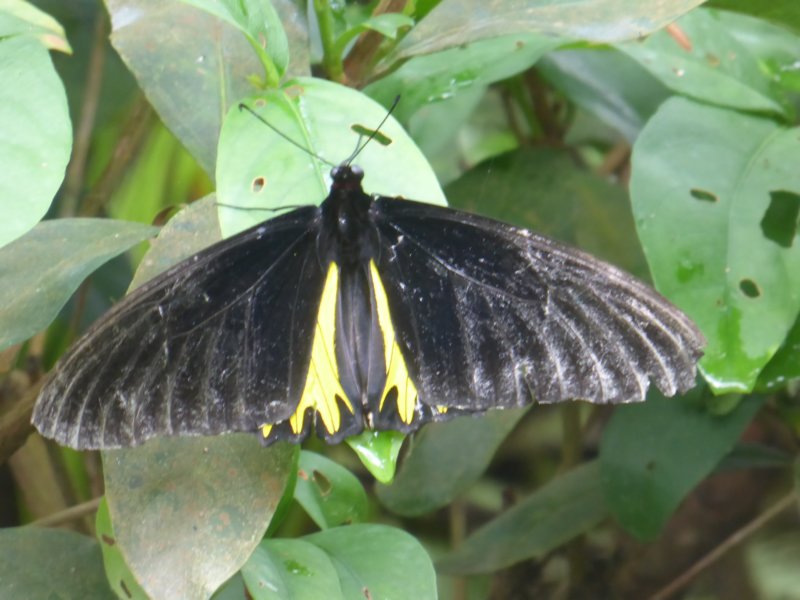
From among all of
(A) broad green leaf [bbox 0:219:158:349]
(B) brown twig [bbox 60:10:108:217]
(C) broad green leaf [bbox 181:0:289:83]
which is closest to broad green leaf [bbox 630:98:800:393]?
(C) broad green leaf [bbox 181:0:289:83]

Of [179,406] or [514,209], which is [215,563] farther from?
[514,209]

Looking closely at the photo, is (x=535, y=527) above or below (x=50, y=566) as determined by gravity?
below

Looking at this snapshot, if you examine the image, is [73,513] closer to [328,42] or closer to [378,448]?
[378,448]

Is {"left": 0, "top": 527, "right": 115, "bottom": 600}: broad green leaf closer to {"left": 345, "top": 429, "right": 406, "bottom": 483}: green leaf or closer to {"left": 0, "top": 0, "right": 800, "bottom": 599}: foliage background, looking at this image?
{"left": 0, "top": 0, "right": 800, "bottom": 599}: foliage background

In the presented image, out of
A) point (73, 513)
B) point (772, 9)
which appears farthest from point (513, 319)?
point (772, 9)

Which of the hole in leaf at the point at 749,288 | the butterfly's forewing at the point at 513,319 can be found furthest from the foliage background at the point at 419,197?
the butterfly's forewing at the point at 513,319

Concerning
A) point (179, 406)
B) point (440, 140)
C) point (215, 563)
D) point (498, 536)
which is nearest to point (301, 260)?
point (179, 406)

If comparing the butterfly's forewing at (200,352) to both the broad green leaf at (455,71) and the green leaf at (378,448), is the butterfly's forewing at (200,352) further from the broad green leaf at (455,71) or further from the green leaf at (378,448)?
the broad green leaf at (455,71)
